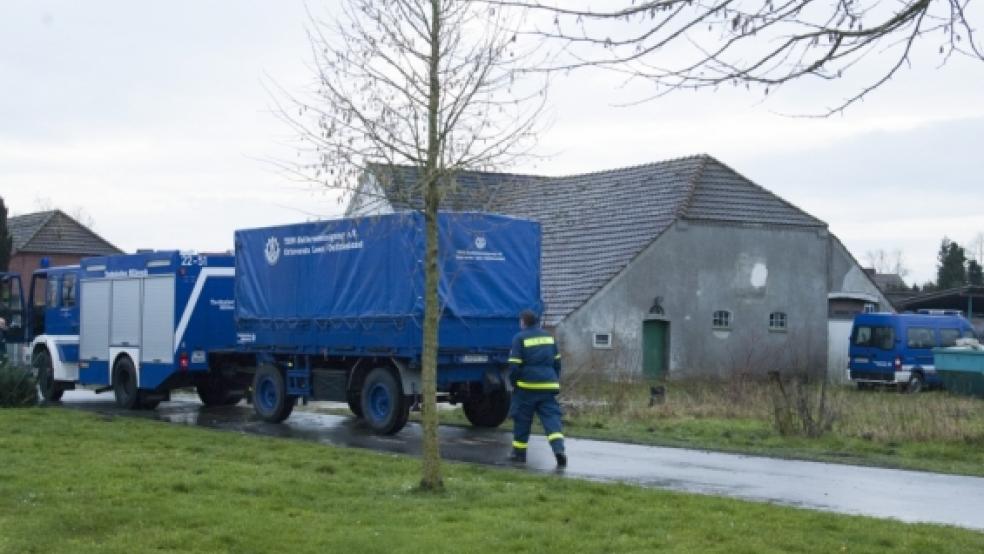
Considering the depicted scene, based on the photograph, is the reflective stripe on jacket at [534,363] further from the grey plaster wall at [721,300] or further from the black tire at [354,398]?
the grey plaster wall at [721,300]

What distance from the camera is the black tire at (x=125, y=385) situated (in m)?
25.7

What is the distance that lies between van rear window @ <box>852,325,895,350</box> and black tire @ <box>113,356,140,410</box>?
911 inches

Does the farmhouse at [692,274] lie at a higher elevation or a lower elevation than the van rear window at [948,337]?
higher

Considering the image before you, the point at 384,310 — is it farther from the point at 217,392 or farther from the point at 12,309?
the point at 12,309

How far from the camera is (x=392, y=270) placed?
797 inches

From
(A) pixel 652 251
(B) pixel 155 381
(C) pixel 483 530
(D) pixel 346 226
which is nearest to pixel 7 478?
(C) pixel 483 530

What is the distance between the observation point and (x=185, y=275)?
2480 centimetres

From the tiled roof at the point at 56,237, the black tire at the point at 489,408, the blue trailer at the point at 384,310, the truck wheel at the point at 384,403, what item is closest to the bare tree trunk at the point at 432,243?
the blue trailer at the point at 384,310

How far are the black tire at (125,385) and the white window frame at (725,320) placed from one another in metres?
21.2

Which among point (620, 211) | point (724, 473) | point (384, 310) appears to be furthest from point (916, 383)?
point (724, 473)

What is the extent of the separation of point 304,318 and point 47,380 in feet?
28.9

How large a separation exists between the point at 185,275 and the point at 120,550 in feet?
51.0

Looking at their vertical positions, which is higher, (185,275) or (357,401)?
(185,275)

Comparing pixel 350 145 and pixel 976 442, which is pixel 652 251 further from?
pixel 350 145
